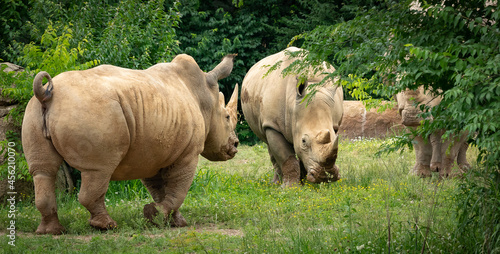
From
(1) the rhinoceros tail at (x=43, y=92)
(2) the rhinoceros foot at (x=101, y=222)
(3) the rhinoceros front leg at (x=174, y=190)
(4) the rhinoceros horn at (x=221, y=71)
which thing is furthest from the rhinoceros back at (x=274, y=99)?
(1) the rhinoceros tail at (x=43, y=92)

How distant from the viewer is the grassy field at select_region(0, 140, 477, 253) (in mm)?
4852

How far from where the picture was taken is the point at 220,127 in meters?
7.06

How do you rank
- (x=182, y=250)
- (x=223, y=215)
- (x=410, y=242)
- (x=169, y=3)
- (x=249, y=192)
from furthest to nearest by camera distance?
(x=169, y=3) → (x=249, y=192) → (x=223, y=215) → (x=182, y=250) → (x=410, y=242)

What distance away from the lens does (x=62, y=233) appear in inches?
224

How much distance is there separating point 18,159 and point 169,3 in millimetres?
10474

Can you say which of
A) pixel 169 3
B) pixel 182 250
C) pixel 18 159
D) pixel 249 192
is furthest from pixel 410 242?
pixel 169 3

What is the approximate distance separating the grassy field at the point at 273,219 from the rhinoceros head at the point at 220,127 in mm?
651

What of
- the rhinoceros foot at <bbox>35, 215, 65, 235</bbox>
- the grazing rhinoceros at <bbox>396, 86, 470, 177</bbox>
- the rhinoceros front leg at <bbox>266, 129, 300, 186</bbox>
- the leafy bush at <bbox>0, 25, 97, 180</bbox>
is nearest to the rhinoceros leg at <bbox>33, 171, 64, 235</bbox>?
the rhinoceros foot at <bbox>35, 215, 65, 235</bbox>

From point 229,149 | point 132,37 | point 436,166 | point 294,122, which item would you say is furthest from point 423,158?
point 132,37

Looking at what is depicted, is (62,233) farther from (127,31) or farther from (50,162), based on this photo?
(127,31)

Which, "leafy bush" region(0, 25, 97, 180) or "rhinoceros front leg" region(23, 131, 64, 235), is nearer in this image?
"rhinoceros front leg" region(23, 131, 64, 235)

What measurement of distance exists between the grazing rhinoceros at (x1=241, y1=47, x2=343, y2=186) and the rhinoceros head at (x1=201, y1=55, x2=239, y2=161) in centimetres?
96

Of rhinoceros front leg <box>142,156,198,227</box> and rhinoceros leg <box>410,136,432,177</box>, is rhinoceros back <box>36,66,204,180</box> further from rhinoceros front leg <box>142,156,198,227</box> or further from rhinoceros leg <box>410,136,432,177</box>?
rhinoceros leg <box>410,136,432,177</box>

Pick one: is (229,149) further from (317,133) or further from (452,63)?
(452,63)
